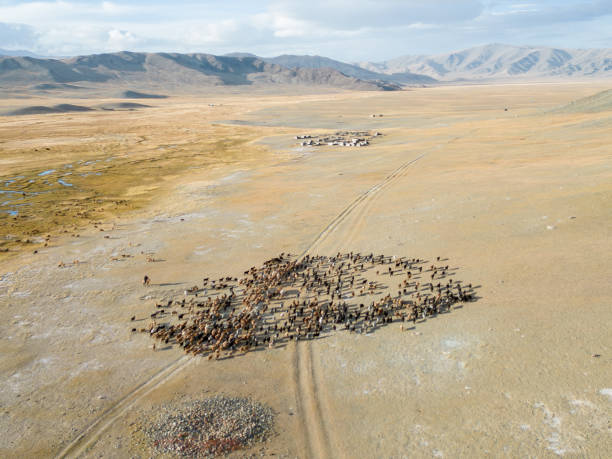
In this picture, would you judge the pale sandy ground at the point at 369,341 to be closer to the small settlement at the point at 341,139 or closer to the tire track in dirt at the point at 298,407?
the tire track in dirt at the point at 298,407

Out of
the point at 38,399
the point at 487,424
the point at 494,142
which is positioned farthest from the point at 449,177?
the point at 38,399

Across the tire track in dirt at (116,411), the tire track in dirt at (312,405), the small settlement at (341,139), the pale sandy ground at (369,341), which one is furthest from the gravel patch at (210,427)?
the small settlement at (341,139)

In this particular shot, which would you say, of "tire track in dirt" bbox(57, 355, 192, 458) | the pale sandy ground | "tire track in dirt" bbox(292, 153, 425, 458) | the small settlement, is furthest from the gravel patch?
the small settlement

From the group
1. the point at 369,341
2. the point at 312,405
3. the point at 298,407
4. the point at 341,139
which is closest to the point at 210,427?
the point at 298,407

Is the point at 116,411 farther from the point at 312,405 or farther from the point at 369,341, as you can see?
the point at 369,341

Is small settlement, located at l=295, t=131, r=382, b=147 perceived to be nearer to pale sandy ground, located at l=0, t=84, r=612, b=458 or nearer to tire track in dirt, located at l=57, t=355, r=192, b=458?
pale sandy ground, located at l=0, t=84, r=612, b=458

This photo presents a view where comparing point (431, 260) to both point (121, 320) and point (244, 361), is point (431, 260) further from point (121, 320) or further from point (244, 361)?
point (121, 320)
